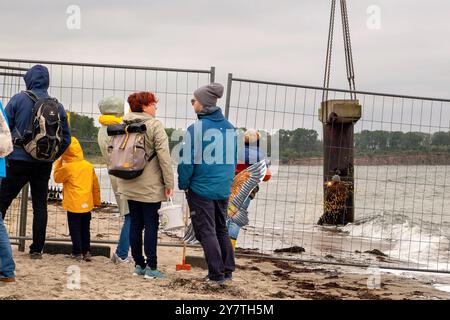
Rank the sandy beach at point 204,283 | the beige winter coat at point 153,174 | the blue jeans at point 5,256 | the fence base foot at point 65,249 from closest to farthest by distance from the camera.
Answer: the blue jeans at point 5,256 → the sandy beach at point 204,283 → the beige winter coat at point 153,174 → the fence base foot at point 65,249

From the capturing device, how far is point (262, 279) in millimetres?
7629

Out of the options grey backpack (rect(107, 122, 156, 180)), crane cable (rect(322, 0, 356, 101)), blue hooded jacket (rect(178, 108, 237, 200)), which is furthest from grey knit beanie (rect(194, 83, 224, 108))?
crane cable (rect(322, 0, 356, 101))

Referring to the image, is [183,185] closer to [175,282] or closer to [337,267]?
[175,282]

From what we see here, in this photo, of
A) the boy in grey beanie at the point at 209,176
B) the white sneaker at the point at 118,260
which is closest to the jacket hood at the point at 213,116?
the boy in grey beanie at the point at 209,176

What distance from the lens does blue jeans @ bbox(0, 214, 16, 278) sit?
5.82m

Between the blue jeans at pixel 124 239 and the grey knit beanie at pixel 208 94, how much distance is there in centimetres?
139

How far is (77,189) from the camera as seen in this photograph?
730 centimetres

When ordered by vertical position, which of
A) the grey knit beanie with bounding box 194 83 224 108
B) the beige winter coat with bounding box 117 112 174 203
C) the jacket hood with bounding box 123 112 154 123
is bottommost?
the beige winter coat with bounding box 117 112 174 203

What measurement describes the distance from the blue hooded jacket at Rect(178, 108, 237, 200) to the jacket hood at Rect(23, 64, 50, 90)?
149cm

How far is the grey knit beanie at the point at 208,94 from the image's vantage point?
258 inches

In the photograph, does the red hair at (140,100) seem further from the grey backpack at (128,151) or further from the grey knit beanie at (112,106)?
the grey knit beanie at (112,106)

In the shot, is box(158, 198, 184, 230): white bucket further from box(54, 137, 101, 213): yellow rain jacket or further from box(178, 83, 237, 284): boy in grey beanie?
box(54, 137, 101, 213): yellow rain jacket

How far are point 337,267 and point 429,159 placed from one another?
77.8 inches

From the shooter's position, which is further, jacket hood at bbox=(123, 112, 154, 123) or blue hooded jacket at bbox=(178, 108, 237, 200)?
jacket hood at bbox=(123, 112, 154, 123)
